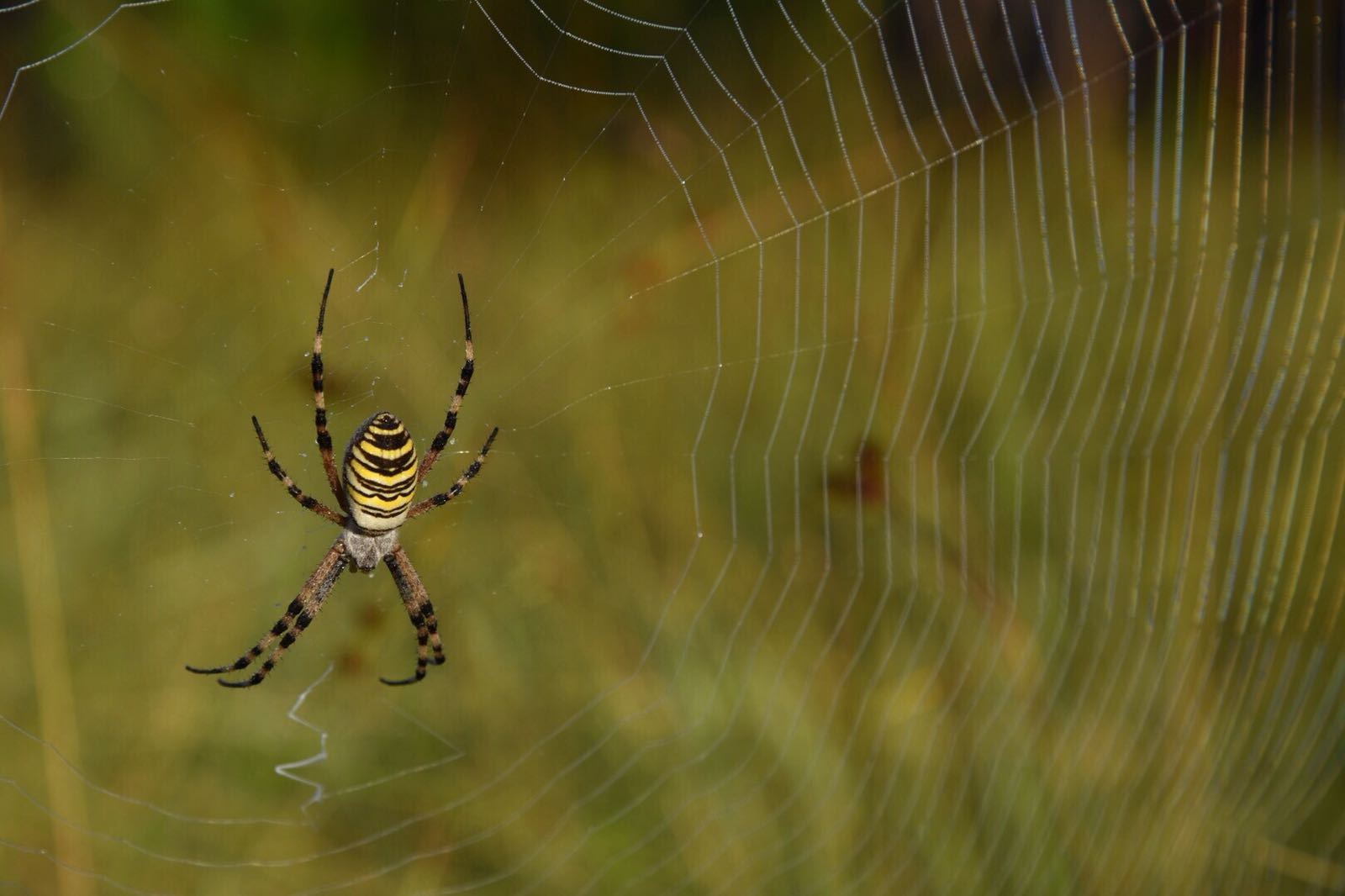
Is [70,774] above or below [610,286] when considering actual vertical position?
below

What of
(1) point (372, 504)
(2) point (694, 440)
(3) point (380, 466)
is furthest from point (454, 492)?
(2) point (694, 440)

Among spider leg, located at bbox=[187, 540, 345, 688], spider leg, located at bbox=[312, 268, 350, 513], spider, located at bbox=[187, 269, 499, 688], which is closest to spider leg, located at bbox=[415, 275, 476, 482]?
spider, located at bbox=[187, 269, 499, 688]

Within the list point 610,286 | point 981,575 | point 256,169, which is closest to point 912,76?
point 610,286

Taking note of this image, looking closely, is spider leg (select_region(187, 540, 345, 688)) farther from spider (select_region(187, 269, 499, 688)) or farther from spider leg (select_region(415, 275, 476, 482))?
spider leg (select_region(415, 275, 476, 482))

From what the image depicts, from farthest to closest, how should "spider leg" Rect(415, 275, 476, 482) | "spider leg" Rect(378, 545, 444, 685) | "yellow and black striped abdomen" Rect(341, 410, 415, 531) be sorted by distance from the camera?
"spider leg" Rect(378, 545, 444, 685) < "spider leg" Rect(415, 275, 476, 482) < "yellow and black striped abdomen" Rect(341, 410, 415, 531)

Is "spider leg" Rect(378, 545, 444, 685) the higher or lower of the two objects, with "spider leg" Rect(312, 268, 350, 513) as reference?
lower

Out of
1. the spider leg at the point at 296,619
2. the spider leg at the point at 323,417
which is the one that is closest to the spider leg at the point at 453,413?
the spider leg at the point at 323,417

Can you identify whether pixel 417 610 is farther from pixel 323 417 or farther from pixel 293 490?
pixel 323 417

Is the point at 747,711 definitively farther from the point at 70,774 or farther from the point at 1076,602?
the point at 70,774
